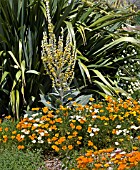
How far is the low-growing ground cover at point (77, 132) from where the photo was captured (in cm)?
399

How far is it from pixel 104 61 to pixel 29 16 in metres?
1.21

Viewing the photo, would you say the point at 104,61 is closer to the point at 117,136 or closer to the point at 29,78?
the point at 29,78

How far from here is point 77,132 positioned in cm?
418

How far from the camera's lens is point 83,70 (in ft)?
17.2

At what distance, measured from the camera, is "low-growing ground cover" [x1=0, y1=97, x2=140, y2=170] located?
3.99 metres

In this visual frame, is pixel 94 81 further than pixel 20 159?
Yes

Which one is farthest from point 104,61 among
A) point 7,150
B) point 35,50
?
point 7,150

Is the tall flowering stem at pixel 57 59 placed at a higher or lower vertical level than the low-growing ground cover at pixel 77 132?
higher

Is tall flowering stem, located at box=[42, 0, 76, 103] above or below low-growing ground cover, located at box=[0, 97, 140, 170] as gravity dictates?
above

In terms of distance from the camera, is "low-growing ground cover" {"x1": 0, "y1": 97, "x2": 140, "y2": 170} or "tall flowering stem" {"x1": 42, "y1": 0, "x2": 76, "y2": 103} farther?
"tall flowering stem" {"x1": 42, "y1": 0, "x2": 76, "y2": 103}

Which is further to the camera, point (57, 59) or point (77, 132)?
point (57, 59)

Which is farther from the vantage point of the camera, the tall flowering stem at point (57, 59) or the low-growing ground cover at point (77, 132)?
the tall flowering stem at point (57, 59)

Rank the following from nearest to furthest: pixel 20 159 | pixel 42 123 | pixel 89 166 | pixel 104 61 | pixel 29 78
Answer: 1. pixel 89 166
2. pixel 20 159
3. pixel 42 123
4. pixel 29 78
5. pixel 104 61

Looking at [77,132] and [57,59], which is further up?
[57,59]
